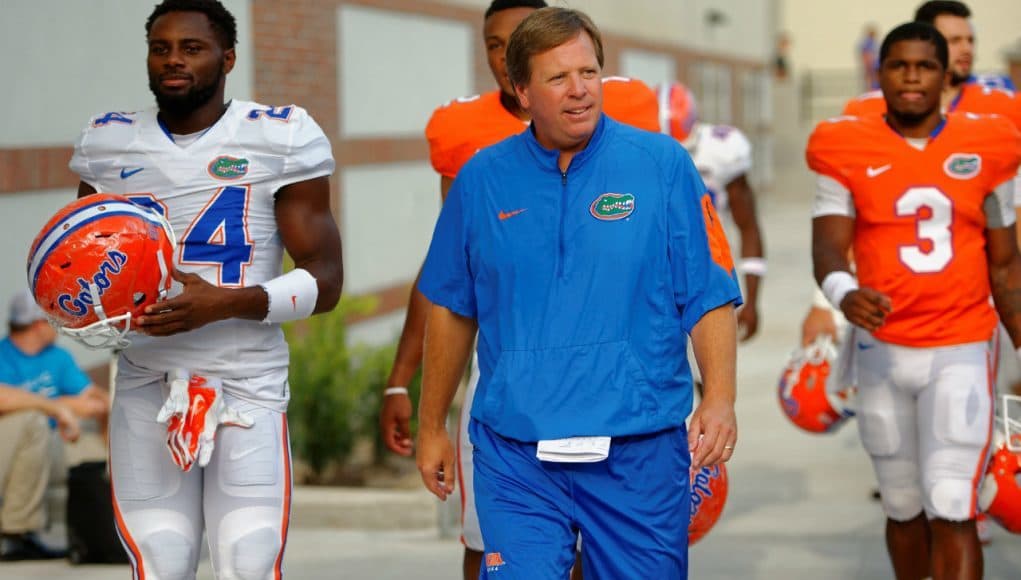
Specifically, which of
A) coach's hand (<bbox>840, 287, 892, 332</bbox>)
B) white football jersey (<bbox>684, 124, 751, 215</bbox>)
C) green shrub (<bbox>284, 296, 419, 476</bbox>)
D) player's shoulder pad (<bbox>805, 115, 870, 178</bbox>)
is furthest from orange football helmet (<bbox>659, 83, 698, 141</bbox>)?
coach's hand (<bbox>840, 287, 892, 332</bbox>)

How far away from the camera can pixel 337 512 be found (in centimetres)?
895

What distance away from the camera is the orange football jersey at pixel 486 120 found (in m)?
5.86

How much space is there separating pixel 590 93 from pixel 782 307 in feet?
47.4

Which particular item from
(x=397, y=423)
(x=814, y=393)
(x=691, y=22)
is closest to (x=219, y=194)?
(x=397, y=423)

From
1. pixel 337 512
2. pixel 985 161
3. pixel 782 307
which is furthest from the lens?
pixel 782 307

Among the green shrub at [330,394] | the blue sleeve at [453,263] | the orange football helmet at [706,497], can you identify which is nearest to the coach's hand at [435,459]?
the blue sleeve at [453,263]

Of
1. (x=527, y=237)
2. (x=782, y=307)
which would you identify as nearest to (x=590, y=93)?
(x=527, y=237)

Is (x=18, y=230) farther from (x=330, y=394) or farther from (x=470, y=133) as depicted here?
(x=470, y=133)

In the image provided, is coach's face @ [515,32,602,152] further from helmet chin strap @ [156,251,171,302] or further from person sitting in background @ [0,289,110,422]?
person sitting in background @ [0,289,110,422]

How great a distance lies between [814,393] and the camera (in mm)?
7402

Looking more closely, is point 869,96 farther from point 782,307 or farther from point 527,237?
point 782,307

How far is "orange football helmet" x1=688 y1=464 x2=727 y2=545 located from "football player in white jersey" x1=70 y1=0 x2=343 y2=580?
137 centimetres

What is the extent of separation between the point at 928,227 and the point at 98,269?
124 inches

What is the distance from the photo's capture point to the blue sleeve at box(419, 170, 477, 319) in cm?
472
